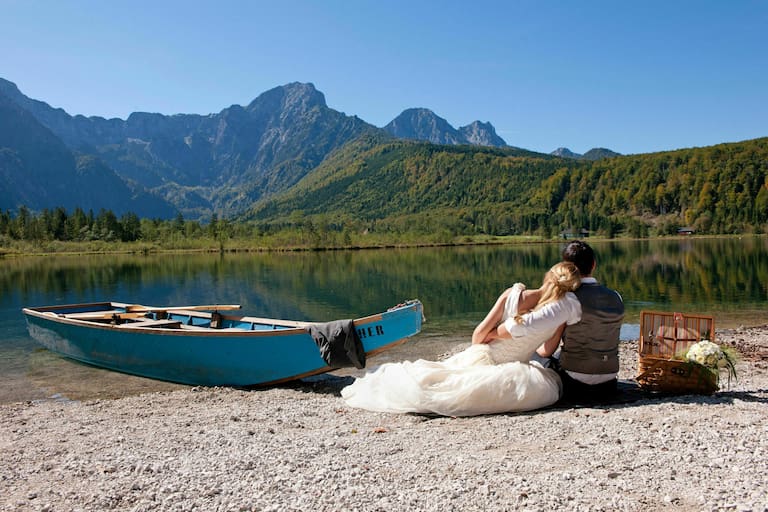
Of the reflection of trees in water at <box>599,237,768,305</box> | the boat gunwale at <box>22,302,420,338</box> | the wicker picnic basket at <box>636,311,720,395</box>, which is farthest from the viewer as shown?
the reflection of trees in water at <box>599,237,768,305</box>

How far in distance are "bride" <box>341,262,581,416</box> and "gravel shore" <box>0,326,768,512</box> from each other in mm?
237

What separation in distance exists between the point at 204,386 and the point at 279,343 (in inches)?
107

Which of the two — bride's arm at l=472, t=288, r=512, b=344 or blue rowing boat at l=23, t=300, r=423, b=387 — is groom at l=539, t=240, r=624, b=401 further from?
blue rowing boat at l=23, t=300, r=423, b=387

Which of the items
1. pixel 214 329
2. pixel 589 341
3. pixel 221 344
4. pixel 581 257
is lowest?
pixel 221 344

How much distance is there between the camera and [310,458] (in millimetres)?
6863

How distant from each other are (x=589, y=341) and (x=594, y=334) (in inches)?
5.0

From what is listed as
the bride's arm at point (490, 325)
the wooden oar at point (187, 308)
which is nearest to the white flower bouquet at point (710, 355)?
the bride's arm at point (490, 325)

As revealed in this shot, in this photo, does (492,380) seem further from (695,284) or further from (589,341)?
(695,284)

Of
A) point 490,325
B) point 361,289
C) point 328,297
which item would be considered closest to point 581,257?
point 490,325

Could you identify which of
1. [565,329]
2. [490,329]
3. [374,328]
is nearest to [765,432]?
[565,329]

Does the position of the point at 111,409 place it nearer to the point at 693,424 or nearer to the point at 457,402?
the point at 457,402

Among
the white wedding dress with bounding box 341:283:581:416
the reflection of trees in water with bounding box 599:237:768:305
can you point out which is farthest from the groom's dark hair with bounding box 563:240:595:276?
the reflection of trees in water with bounding box 599:237:768:305

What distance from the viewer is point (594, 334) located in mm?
7867

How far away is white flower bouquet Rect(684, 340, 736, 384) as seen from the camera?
316 inches
